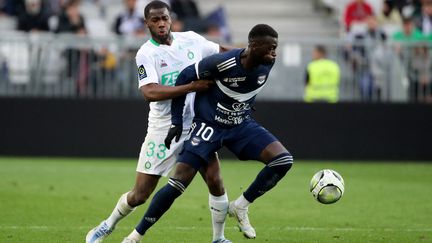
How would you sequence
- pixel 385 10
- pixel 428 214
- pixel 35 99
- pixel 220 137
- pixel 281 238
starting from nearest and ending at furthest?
pixel 220 137 < pixel 281 238 < pixel 428 214 < pixel 35 99 < pixel 385 10

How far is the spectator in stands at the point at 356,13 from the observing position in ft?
76.9

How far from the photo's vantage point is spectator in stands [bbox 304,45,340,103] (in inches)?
806

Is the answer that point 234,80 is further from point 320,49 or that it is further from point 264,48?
point 320,49

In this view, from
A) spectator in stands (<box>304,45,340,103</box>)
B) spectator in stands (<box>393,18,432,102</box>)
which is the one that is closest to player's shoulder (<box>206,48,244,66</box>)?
spectator in stands (<box>304,45,340,103</box>)

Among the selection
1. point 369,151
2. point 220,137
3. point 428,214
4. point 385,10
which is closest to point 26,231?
point 220,137

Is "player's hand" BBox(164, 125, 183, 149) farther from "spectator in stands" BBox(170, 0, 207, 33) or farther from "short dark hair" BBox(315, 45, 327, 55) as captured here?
"spectator in stands" BBox(170, 0, 207, 33)

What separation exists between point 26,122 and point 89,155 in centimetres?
140

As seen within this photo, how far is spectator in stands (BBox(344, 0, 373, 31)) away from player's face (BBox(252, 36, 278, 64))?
14.1m

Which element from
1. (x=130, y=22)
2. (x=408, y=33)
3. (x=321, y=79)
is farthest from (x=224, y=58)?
(x=408, y=33)

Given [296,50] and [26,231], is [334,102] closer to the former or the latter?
[296,50]

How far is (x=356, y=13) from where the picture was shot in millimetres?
23578

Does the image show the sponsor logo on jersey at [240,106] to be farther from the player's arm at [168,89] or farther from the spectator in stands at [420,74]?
the spectator in stands at [420,74]

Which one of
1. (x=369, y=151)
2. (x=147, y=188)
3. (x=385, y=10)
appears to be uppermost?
(x=147, y=188)

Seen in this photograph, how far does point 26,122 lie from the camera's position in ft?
67.7
